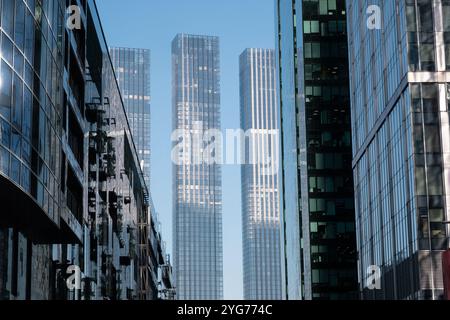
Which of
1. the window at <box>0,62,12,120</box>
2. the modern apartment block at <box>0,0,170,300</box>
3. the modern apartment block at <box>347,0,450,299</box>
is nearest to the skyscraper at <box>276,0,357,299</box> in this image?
the modern apartment block at <box>347,0,450,299</box>

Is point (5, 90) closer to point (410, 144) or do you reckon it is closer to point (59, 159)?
point (59, 159)

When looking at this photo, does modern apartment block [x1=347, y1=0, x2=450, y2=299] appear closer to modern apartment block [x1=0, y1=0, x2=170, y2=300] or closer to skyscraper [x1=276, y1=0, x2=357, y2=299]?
modern apartment block [x1=0, y1=0, x2=170, y2=300]

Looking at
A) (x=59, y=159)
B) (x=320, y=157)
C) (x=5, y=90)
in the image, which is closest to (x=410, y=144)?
(x=59, y=159)

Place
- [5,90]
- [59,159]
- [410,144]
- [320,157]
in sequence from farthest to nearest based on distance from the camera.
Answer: [320,157] → [410,144] → [59,159] → [5,90]

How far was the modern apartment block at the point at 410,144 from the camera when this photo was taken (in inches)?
2886

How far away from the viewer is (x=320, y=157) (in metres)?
129

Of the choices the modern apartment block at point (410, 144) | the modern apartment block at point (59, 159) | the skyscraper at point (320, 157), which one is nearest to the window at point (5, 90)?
the modern apartment block at point (59, 159)

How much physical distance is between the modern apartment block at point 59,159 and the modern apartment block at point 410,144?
79.2 ft

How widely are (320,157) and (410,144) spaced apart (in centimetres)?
5323

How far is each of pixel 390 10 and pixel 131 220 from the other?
34040 millimetres

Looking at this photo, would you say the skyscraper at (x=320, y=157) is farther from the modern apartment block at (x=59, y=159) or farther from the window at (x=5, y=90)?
the window at (x=5, y=90)
